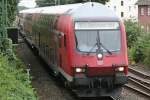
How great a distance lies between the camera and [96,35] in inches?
605

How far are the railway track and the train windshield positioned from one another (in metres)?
2.63

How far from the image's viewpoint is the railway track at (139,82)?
18109 millimetres

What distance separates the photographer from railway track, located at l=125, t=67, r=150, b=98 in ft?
59.4

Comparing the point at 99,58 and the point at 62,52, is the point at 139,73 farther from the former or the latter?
the point at 99,58

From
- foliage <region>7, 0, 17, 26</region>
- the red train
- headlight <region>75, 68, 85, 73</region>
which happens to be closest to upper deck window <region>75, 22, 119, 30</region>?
the red train

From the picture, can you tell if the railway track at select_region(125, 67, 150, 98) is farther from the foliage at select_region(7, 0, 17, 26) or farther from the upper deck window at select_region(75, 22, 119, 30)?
the foliage at select_region(7, 0, 17, 26)

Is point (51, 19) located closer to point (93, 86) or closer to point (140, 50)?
point (93, 86)

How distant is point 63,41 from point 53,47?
9.77 feet

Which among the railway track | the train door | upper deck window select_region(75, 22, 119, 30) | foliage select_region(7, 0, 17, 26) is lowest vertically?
the railway track

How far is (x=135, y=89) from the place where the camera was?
18094mm

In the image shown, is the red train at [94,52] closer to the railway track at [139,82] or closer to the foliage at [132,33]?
the railway track at [139,82]

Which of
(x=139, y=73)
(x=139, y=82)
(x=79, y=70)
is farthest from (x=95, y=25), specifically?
(x=139, y=73)

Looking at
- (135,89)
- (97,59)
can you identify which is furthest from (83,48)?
(135,89)

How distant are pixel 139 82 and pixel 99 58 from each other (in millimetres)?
5638
